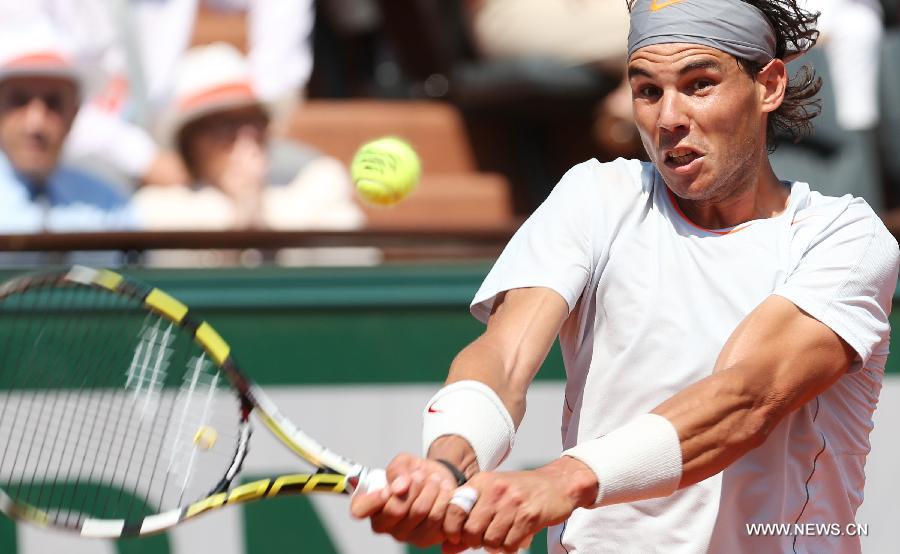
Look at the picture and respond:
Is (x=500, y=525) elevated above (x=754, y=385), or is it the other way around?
(x=754, y=385)

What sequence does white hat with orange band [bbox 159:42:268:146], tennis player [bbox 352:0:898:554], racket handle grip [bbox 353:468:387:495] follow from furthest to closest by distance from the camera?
white hat with orange band [bbox 159:42:268:146] → tennis player [bbox 352:0:898:554] → racket handle grip [bbox 353:468:387:495]

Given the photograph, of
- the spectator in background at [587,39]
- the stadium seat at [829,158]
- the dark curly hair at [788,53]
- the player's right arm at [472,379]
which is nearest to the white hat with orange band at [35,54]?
the spectator in background at [587,39]

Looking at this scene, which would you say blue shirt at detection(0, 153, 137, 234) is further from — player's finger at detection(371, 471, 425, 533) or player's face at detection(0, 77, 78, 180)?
player's finger at detection(371, 471, 425, 533)

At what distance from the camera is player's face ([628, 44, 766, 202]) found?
2502 mm

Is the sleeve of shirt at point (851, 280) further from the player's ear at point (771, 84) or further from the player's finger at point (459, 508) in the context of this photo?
the player's finger at point (459, 508)

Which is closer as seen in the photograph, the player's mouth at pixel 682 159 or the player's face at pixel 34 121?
the player's mouth at pixel 682 159

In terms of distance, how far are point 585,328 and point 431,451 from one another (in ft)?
1.52

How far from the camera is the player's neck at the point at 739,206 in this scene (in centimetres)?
260

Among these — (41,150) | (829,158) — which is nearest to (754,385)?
(829,158)

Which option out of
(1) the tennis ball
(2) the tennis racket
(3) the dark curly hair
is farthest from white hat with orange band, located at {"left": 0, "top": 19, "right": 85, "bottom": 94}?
(3) the dark curly hair

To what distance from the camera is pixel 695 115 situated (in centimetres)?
250

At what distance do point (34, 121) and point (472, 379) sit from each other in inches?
112

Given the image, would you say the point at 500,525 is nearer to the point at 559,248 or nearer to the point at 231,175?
the point at 559,248

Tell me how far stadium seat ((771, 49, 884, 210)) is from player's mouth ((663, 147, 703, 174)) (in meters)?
2.33
